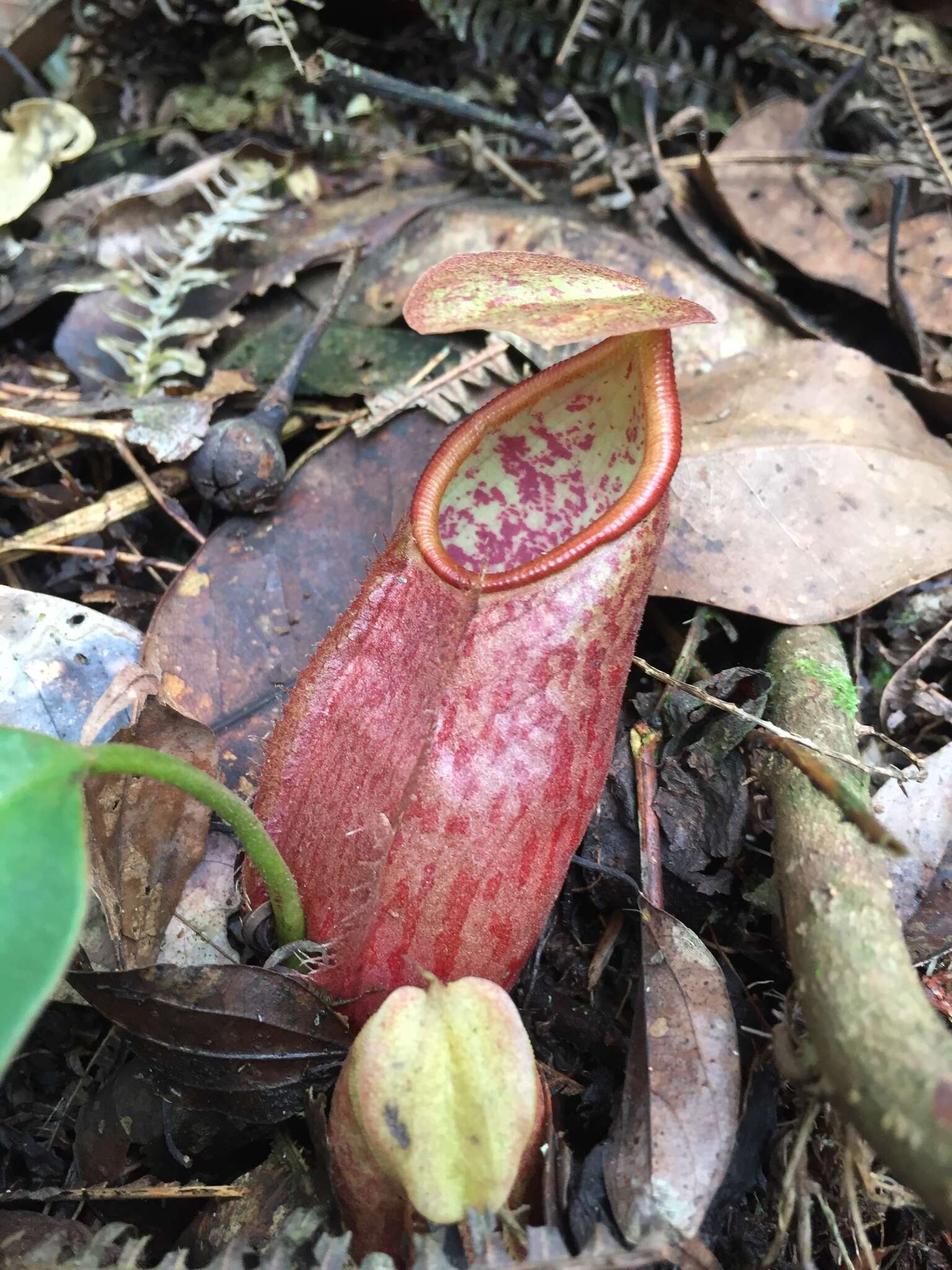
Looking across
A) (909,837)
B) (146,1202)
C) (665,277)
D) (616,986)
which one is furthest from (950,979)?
(665,277)

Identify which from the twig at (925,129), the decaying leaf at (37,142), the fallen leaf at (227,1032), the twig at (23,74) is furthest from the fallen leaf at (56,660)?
the twig at (925,129)

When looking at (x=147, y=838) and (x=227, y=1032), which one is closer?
(x=227, y=1032)

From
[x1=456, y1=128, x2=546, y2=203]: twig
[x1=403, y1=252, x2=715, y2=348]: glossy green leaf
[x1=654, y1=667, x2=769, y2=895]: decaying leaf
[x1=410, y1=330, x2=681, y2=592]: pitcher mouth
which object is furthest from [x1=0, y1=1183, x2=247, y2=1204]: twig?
[x1=456, y1=128, x2=546, y2=203]: twig

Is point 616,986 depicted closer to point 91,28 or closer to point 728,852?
point 728,852

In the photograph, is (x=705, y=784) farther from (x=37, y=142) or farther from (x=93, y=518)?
(x=37, y=142)

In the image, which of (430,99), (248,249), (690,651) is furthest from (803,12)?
(690,651)

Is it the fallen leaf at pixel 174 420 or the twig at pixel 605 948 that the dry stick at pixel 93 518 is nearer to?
the fallen leaf at pixel 174 420
